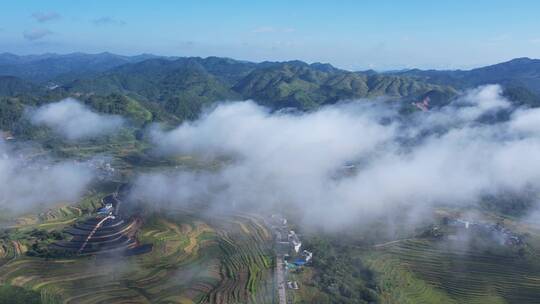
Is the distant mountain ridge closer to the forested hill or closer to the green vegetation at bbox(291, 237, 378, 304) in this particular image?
the forested hill

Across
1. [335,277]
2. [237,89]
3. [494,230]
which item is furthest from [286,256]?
[237,89]

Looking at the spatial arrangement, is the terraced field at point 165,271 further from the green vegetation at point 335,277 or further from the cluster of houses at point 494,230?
the cluster of houses at point 494,230

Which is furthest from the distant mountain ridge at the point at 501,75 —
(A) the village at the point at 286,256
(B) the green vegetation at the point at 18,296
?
(B) the green vegetation at the point at 18,296

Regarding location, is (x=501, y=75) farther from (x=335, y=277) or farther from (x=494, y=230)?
(x=335, y=277)

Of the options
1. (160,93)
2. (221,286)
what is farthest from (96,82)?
(221,286)

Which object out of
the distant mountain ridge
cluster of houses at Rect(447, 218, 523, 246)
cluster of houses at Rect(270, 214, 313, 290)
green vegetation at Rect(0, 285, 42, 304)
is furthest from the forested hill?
green vegetation at Rect(0, 285, 42, 304)

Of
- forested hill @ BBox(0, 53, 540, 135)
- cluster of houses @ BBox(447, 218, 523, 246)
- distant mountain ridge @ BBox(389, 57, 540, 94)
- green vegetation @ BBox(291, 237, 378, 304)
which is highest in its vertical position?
distant mountain ridge @ BBox(389, 57, 540, 94)

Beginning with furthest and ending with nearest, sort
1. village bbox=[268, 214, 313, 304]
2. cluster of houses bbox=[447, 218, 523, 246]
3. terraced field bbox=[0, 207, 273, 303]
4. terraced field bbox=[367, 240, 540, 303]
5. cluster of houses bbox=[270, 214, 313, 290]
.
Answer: cluster of houses bbox=[447, 218, 523, 246]
cluster of houses bbox=[270, 214, 313, 290]
terraced field bbox=[367, 240, 540, 303]
village bbox=[268, 214, 313, 304]
terraced field bbox=[0, 207, 273, 303]

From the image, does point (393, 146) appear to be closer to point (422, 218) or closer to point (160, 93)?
point (422, 218)
